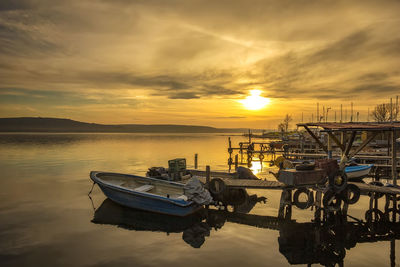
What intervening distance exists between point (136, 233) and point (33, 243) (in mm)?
4773

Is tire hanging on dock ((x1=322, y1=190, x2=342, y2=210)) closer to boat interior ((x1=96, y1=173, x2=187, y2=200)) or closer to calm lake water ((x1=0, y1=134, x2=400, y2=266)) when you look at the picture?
calm lake water ((x1=0, y1=134, x2=400, y2=266))

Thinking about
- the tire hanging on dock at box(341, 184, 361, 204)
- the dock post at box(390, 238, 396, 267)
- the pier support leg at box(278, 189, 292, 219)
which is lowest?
the dock post at box(390, 238, 396, 267)

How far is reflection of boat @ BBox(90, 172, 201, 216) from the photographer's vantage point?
15.6m

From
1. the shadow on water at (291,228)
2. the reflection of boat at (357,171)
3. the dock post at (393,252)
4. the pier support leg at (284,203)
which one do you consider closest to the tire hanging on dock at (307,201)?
the pier support leg at (284,203)

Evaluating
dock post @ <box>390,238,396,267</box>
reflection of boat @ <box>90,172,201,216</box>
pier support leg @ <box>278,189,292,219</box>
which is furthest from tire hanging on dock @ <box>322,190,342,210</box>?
reflection of boat @ <box>90,172,201,216</box>

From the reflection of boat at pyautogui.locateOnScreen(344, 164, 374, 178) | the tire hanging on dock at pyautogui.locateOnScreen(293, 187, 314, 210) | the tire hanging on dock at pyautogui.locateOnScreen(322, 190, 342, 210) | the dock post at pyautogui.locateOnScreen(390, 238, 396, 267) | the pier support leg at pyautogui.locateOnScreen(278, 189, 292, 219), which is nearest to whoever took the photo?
the dock post at pyautogui.locateOnScreen(390, 238, 396, 267)

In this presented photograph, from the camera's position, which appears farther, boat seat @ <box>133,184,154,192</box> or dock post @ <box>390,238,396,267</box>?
boat seat @ <box>133,184,154,192</box>

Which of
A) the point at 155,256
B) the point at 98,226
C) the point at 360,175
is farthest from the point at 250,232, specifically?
the point at 360,175

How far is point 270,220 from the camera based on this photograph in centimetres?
1612

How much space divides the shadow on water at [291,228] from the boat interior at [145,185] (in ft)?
5.97

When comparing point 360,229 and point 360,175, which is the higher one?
point 360,175

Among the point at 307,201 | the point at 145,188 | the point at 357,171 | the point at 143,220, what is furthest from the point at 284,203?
the point at 357,171

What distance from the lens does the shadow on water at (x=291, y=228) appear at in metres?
12.1

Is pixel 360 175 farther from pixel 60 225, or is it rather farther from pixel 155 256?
pixel 60 225
